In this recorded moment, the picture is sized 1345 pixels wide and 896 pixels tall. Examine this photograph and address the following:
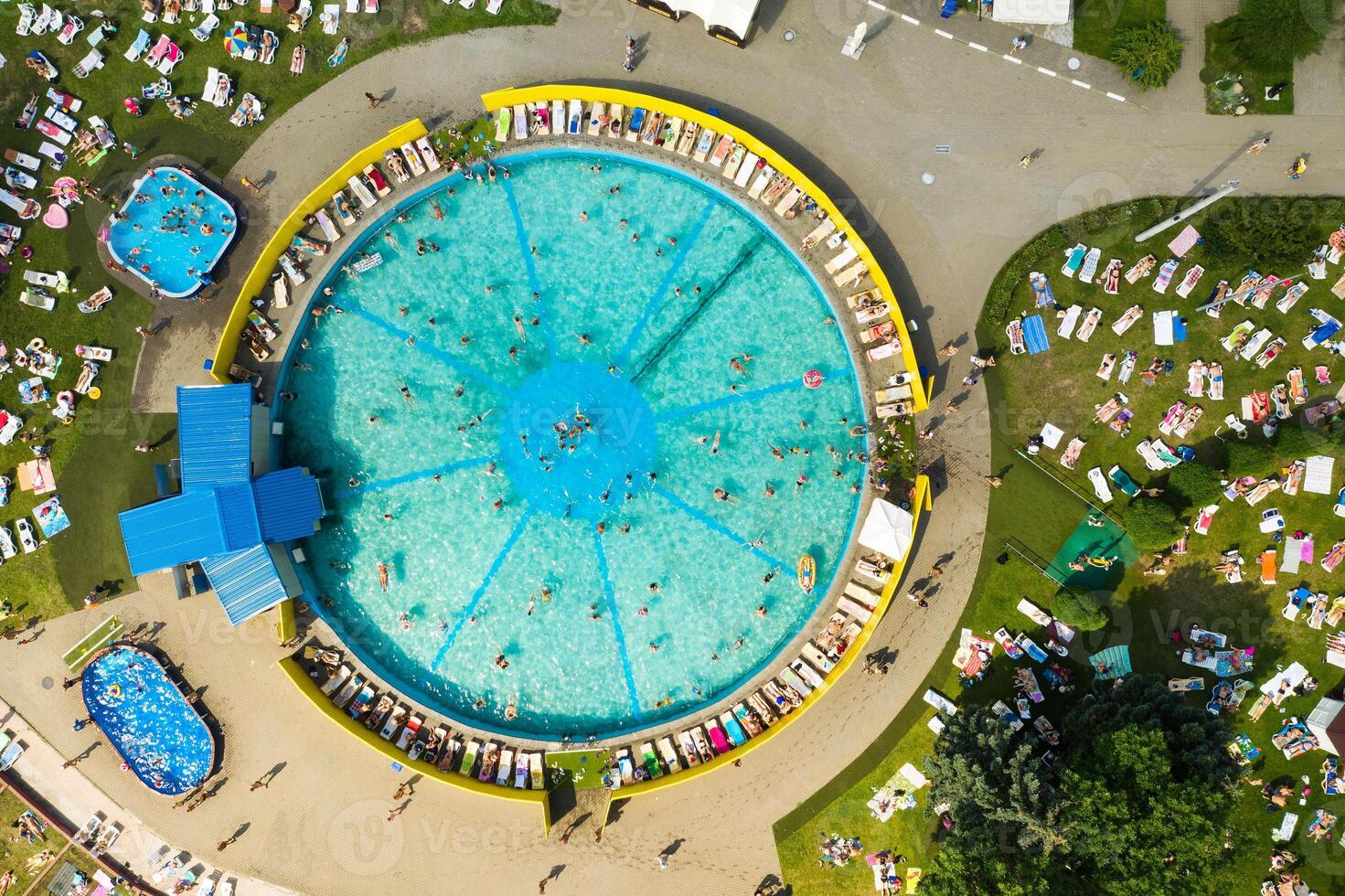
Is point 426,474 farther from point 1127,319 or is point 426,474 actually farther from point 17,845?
point 1127,319

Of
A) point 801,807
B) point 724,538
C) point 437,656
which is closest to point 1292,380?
point 724,538

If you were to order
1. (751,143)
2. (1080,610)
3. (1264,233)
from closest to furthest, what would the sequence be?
(1080,610), (1264,233), (751,143)

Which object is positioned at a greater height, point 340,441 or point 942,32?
point 942,32

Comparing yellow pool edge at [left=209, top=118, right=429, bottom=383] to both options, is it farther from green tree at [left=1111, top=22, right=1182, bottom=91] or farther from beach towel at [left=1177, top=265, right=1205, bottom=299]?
beach towel at [left=1177, top=265, right=1205, bottom=299]

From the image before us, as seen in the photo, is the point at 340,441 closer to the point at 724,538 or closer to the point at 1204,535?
the point at 724,538

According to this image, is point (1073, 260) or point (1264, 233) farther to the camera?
point (1073, 260)

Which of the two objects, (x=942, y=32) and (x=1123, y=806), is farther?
(x=942, y=32)

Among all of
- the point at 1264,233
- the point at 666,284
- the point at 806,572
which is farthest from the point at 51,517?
the point at 1264,233

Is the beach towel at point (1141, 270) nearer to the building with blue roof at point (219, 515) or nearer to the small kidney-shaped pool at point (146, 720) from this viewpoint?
the building with blue roof at point (219, 515)
